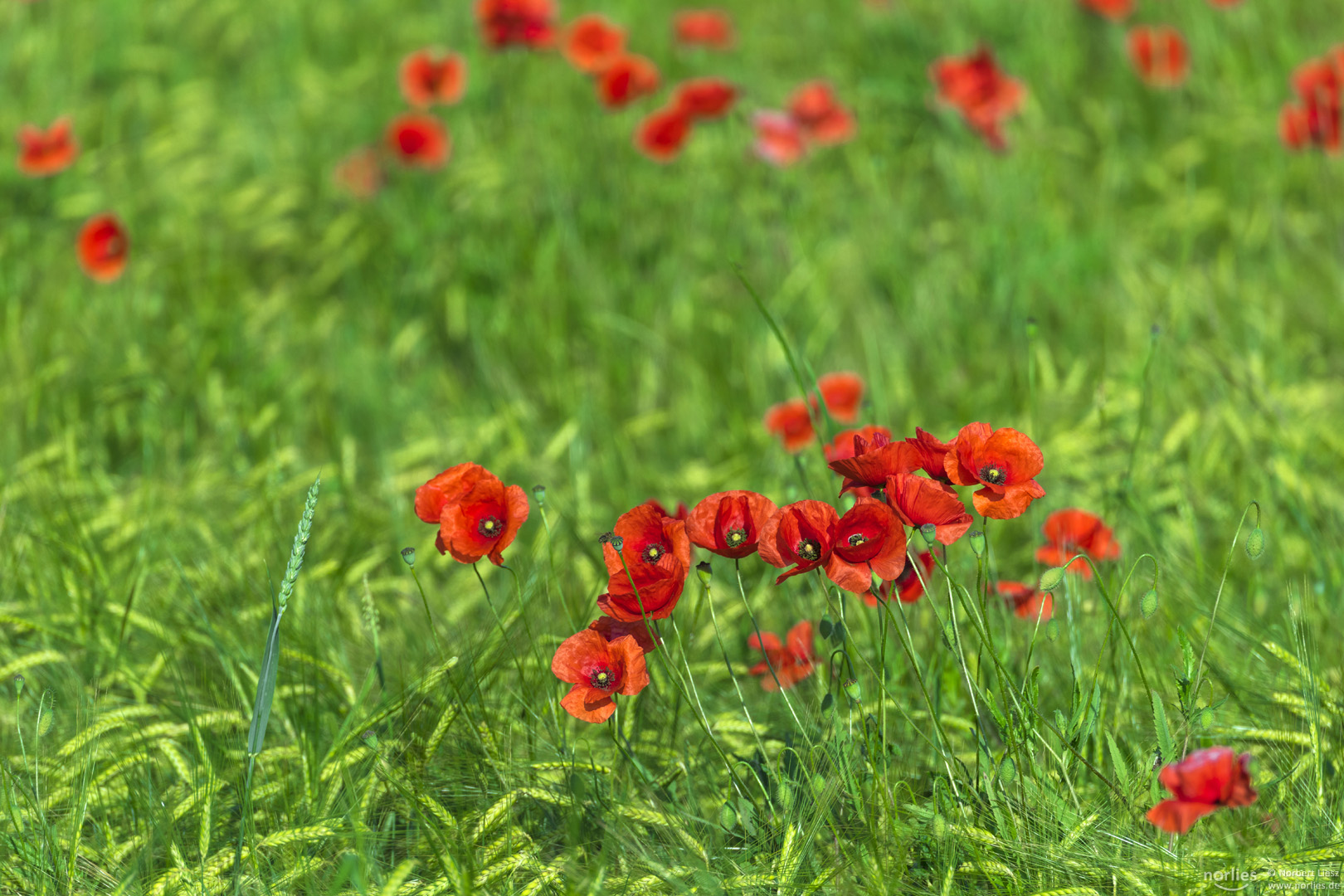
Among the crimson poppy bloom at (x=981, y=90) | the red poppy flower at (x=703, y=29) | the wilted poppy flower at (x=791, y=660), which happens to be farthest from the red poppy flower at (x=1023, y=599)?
the red poppy flower at (x=703, y=29)

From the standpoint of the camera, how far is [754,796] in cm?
146

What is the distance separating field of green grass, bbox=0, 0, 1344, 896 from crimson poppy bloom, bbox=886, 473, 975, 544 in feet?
0.50

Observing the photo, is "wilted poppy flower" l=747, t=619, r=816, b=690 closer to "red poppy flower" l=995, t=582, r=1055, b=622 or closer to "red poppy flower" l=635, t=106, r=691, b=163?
"red poppy flower" l=995, t=582, r=1055, b=622

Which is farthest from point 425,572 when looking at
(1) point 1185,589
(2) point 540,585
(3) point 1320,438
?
(3) point 1320,438

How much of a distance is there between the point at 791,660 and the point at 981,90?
6.54 feet

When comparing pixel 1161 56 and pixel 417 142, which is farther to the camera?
pixel 1161 56

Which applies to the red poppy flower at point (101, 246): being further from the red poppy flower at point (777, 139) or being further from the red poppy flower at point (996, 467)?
the red poppy flower at point (996, 467)

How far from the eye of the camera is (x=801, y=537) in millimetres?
1280

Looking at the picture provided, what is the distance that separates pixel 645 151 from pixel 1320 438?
1734 mm

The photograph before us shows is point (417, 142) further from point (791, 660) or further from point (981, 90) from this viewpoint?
point (791, 660)

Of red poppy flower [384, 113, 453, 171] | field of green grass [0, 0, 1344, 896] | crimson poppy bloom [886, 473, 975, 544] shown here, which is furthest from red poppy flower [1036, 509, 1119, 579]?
red poppy flower [384, 113, 453, 171]

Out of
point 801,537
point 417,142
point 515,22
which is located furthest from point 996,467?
point 515,22

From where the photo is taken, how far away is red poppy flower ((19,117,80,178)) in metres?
2.82

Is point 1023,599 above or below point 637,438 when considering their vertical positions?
above
